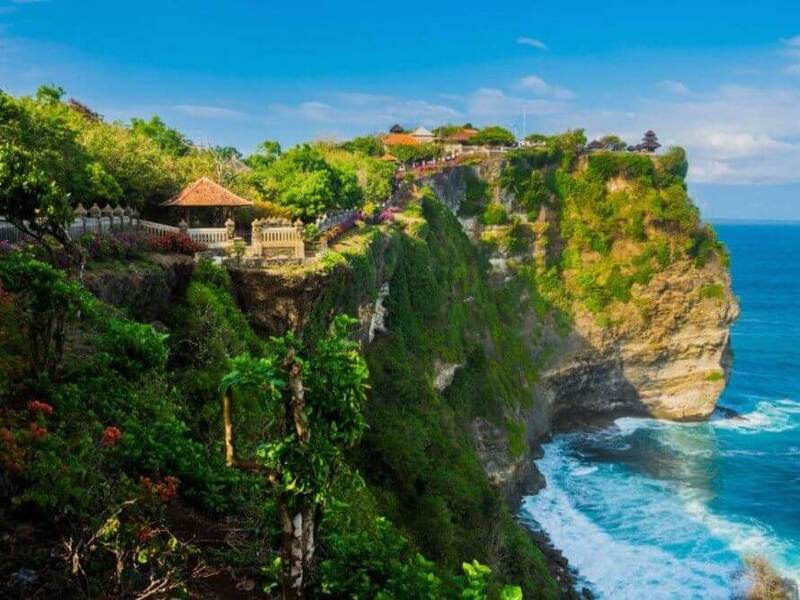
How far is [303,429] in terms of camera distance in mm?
8586

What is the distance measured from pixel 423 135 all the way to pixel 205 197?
183 ft

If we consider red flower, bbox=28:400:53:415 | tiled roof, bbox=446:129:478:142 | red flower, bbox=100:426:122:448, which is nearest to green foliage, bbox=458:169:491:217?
tiled roof, bbox=446:129:478:142

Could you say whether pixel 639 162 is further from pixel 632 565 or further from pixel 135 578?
pixel 135 578

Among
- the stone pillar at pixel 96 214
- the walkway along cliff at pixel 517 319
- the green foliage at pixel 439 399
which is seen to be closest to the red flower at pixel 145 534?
the green foliage at pixel 439 399

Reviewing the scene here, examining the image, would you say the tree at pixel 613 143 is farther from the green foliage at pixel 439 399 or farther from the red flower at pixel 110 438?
the red flower at pixel 110 438

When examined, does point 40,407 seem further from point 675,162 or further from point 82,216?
point 675,162

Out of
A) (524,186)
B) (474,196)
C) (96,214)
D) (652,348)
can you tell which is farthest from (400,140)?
(96,214)

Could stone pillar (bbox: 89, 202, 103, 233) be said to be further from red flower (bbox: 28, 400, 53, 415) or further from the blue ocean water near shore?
the blue ocean water near shore

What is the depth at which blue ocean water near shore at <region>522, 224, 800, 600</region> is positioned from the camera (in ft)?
110

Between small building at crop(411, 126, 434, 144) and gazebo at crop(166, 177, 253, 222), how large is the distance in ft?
168

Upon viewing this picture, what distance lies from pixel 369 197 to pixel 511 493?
22.2m

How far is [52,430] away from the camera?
1141cm

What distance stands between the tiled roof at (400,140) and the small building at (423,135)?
31.3 inches

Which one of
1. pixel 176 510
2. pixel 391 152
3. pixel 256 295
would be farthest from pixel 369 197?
pixel 176 510
